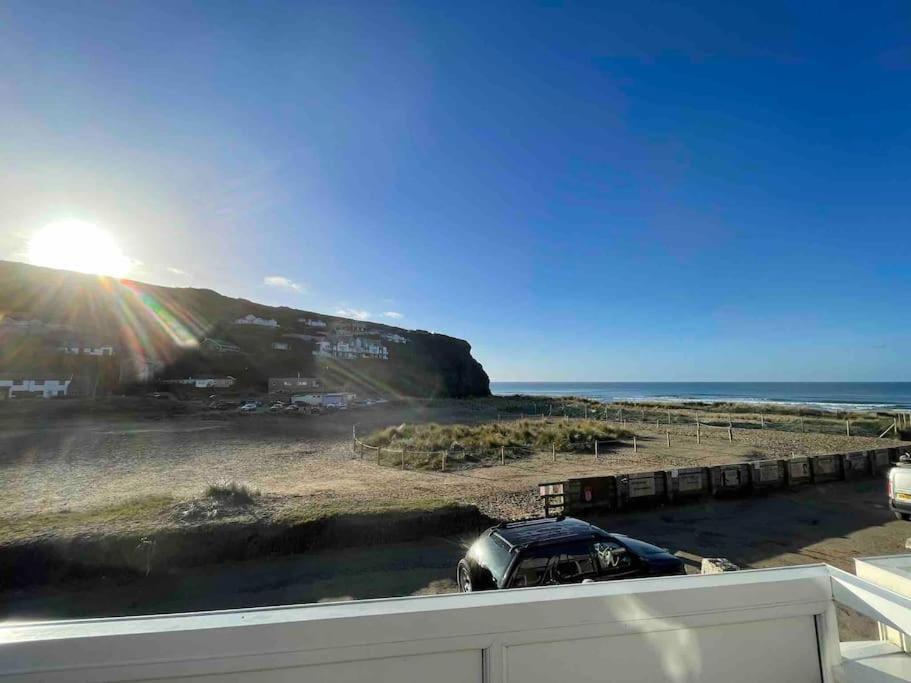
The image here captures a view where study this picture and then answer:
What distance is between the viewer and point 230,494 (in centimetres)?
1190

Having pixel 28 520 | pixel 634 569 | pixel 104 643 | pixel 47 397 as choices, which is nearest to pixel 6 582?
pixel 28 520

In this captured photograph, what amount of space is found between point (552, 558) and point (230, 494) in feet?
32.5

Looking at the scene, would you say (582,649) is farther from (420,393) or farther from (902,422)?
(420,393)

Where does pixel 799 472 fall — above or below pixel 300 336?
below

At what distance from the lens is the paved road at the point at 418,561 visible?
7.59m

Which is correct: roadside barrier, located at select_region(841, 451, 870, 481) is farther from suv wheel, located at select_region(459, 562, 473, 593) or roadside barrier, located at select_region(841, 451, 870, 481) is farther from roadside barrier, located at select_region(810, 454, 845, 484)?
suv wheel, located at select_region(459, 562, 473, 593)

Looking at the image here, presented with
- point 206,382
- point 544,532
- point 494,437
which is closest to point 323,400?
point 206,382

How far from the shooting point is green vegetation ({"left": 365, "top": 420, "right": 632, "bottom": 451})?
77.3 ft

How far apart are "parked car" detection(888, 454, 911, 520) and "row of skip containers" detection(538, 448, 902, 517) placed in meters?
4.10

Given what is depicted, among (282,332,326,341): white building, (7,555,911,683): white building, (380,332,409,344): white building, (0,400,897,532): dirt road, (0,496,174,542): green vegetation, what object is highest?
(380,332,409,344): white building

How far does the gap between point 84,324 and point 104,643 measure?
9178cm

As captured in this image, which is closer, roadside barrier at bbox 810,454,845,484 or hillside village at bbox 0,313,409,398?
roadside barrier at bbox 810,454,845,484

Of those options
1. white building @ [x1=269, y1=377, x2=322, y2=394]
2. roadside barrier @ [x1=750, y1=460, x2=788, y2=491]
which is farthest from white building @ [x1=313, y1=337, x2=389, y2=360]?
roadside barrier @ [x1=750, y1=460, x2=788, y2=491]

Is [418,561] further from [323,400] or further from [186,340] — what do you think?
[186,340]
